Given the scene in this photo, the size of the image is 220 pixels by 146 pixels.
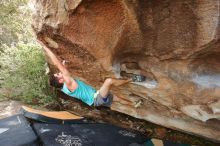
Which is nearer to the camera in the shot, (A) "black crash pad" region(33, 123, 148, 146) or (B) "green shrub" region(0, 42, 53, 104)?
(A) "black crash pad" region(33, 123, 148, 146)

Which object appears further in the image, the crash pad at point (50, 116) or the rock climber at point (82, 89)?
the crash pad at point (50, 116)

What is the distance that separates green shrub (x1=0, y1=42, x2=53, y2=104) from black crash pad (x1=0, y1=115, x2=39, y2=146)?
1126mm

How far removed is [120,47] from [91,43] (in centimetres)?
36

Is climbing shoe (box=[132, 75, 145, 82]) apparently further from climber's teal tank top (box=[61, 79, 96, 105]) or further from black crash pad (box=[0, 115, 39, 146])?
black crash pad (box=[0, 115, 39, 146])

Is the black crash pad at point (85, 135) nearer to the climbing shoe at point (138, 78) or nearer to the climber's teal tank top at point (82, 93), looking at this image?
the climber's teal tank top at point (82, 93)

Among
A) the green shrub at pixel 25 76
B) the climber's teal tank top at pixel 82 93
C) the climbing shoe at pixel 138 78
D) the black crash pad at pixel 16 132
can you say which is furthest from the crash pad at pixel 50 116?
the climbing shoe at pixel 138 78

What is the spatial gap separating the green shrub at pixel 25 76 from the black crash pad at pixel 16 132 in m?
1.13

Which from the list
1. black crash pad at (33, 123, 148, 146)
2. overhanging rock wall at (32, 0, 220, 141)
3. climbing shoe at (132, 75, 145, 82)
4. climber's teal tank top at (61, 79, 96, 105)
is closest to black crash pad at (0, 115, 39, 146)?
black crash pad at (33, 123, 148, 146)

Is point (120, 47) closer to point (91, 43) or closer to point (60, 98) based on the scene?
point (91, 43)

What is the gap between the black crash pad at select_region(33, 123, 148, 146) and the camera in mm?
4964

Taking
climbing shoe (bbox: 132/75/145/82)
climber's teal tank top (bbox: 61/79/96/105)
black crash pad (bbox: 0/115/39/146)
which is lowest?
black crash pad (bbox: 0/115/39/146)

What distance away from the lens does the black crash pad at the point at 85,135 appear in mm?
4964

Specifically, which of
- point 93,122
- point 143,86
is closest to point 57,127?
point 93,122

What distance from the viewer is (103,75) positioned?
4.91 m
